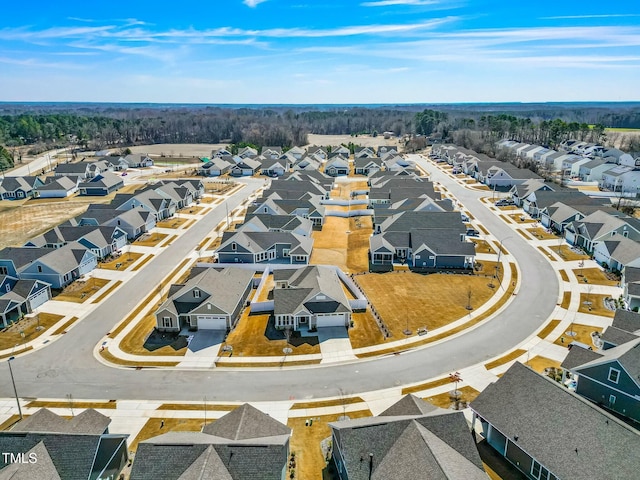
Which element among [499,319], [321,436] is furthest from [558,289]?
[321,436]

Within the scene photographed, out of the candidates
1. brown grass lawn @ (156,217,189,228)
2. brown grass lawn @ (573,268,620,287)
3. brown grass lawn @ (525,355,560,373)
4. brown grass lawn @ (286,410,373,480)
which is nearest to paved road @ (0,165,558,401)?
brown grass lawn @ (525,355,560,373)

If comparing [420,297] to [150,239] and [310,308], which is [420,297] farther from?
[150,239]

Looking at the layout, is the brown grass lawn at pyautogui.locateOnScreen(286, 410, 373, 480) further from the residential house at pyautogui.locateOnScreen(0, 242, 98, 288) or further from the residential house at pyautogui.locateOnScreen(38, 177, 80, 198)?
the residential house at pyautogui.locateOnScreen(38, 177, 80, 198)

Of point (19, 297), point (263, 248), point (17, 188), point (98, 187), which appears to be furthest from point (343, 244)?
point (17, 188)

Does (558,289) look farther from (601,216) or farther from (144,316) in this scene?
(144,316)

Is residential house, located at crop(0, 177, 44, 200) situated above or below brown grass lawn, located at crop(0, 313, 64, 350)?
above
